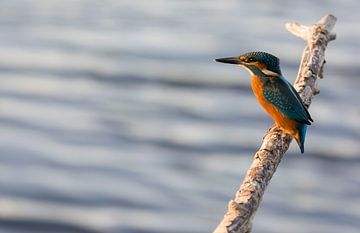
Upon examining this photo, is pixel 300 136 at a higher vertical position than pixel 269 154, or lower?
higher

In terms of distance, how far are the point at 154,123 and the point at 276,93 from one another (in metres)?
7.20

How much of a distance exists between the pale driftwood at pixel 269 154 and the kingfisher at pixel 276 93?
0.22 ft

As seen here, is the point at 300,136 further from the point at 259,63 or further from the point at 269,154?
the point at 269,154

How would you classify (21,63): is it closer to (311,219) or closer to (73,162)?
(73,162)

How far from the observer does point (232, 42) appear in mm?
15008

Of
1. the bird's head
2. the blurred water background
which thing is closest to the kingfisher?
Result: the bird's head

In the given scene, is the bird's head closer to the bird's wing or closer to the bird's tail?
the bird's wing

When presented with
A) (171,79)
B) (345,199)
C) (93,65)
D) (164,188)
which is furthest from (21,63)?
(345,199)

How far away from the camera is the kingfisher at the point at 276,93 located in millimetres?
4579

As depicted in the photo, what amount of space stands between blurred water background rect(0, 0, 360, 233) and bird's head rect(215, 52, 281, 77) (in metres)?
4.67

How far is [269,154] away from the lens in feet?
13.1

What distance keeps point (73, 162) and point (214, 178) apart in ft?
5.18

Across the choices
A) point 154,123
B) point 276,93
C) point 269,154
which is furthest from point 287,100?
point 154,123

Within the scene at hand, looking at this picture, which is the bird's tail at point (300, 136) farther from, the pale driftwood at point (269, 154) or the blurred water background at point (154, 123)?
the blurred water background at point (154, 123)
